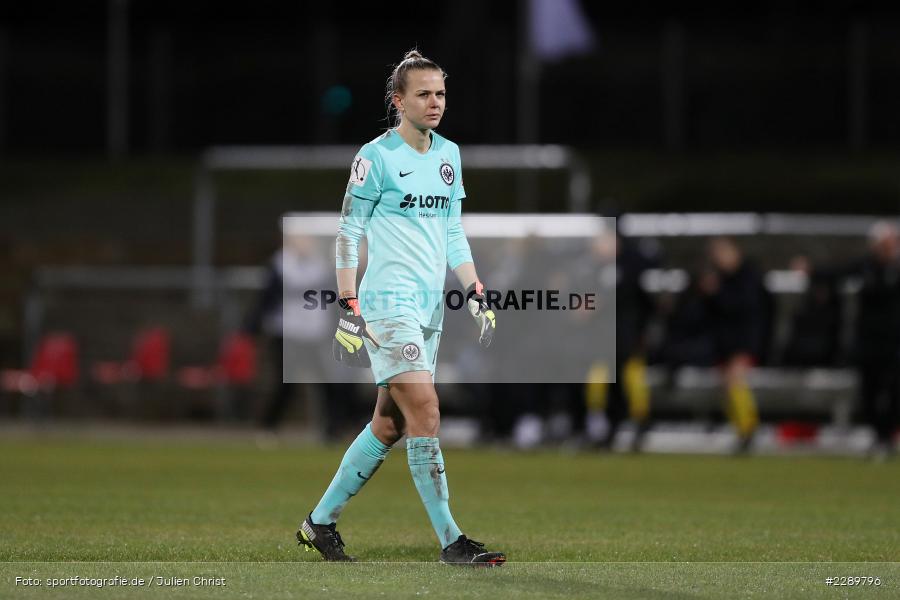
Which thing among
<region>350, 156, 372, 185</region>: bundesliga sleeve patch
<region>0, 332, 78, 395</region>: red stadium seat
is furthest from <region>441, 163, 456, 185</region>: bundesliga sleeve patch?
<region>0, 332, 78, 395</region>: red stadium seat

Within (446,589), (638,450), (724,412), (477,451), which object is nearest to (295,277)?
(477,451)

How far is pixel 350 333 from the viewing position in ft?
25.1

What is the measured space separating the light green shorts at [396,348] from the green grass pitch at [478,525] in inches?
34.9

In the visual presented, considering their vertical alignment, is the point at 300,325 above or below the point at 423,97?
below

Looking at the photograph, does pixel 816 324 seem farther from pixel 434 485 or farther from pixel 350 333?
pixel 350 333

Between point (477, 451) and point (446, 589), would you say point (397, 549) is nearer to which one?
point (446, 589)

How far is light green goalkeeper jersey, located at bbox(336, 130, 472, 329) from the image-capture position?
7758mm

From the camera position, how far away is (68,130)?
93.8 feet

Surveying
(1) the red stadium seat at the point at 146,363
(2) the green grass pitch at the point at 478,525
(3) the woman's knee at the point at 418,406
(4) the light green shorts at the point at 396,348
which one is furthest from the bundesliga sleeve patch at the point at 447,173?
(1) the red stadium seat at the point at 146,363

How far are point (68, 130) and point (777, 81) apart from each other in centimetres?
1169

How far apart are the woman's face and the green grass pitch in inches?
80.1

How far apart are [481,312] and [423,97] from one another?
1.03 meters

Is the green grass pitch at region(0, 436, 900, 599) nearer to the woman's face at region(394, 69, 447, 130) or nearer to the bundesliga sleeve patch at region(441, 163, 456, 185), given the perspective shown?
the bundesliga sleeve patch at region(441, 163, 456, 185)

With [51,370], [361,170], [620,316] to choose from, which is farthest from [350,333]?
[51,370]
